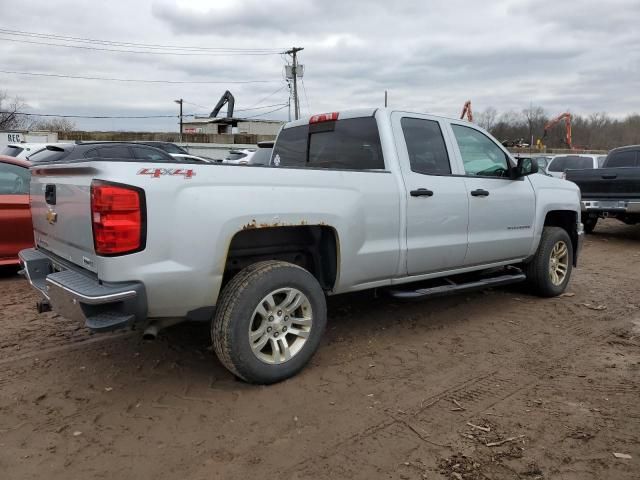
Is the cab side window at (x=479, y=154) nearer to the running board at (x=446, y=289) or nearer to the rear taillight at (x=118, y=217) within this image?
the running board at (x=446, y=289)

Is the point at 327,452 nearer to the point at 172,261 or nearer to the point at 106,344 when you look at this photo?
the point at 172,261

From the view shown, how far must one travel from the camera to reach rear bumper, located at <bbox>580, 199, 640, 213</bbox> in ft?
33.5

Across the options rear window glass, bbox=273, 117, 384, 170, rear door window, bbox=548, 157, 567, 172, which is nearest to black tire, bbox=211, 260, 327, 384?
rear window glass, bbox=273, 117, 384, 170

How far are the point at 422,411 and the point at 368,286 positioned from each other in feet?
3.99

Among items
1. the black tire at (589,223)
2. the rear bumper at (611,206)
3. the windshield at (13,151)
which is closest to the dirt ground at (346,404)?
the rear bumper at (611,206)

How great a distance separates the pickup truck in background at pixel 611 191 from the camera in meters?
10.3

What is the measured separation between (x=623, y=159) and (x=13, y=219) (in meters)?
12.2

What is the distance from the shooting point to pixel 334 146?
4992mm

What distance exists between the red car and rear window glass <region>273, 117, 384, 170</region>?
3.28m

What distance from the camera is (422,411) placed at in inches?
133

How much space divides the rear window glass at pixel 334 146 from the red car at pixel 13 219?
3.28 meters

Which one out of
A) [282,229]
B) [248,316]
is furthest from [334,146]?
[248,316]

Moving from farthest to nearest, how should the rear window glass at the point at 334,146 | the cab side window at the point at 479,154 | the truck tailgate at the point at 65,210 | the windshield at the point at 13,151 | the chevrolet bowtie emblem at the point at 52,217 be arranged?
the windshield at the point at 13,151, the cab side window at the point at 479,154, the rear window glass at the point at 334,146, the chevrolet bowtie emblem at the point at 52,217, the truck tailgate at the point at 65,210

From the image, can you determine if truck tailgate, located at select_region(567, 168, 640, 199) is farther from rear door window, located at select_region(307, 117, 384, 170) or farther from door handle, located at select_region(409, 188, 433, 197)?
rear door window, located at select_region(307, 117, 384, 170)
